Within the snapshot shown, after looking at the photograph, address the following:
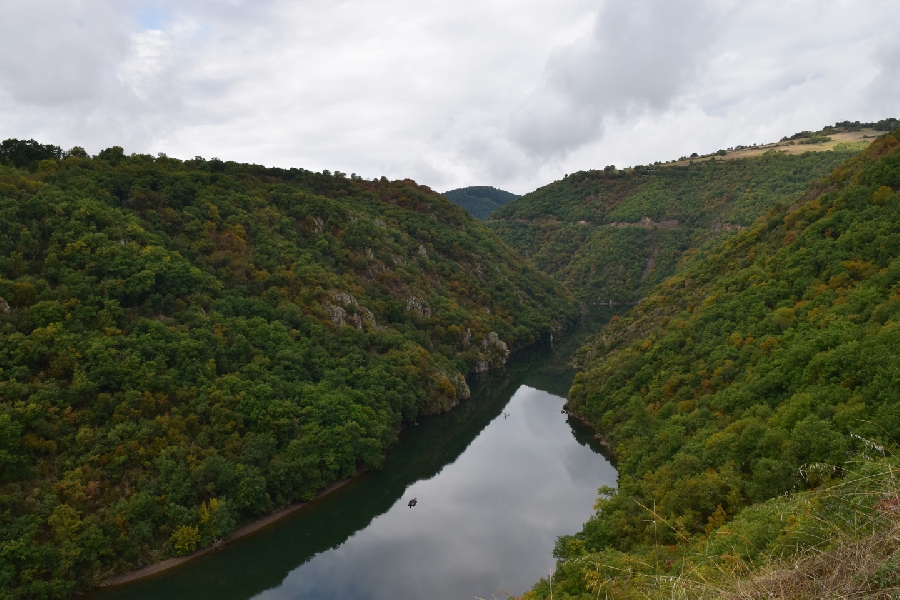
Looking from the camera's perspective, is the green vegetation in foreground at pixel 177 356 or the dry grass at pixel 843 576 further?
the green vegetation in foreground at pixel 177 356

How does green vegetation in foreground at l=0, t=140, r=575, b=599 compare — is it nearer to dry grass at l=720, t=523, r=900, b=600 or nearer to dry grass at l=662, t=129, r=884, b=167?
dry grass at l=720, t=523, r=900, b=600

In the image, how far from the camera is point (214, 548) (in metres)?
35.9

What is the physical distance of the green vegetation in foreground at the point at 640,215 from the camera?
417ft

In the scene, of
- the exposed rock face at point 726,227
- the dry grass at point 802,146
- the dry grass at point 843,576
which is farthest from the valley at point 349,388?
the dry grass at point 802,146

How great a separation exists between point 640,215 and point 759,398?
131 m

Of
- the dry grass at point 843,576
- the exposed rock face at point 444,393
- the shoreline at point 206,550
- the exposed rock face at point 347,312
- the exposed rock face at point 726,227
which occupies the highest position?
the exposed rock face at point 726,227

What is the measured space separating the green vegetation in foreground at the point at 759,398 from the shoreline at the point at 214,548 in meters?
19.9

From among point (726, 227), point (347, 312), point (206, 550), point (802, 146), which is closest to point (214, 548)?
point (206, 550)

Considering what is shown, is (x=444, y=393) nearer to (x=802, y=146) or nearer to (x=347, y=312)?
(x=347, y=312)

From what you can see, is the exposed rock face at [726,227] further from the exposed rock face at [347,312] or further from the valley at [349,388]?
the exposed rock face at [347,312]

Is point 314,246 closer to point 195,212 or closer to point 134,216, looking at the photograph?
point 195,212

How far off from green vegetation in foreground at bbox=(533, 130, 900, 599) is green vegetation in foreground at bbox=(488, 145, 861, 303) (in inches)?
2908

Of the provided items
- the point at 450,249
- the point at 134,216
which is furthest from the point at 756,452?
the point at 450,249

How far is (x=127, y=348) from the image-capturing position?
1587 inches
